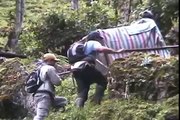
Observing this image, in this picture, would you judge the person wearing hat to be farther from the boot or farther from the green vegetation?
the boot

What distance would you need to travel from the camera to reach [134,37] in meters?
10.3

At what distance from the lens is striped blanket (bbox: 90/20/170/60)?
10094mm

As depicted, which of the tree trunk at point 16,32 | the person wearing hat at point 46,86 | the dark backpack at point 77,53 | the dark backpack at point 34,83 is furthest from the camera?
the tree trunk at point 16,32

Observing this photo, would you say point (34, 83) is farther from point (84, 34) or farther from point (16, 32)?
point (16, 32)

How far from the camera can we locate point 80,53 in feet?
30.6

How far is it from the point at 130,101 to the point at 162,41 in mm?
1883

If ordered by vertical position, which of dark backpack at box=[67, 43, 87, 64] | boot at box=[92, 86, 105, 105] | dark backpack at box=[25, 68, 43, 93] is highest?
dark backpack at box=[67, 43, 87, 64]

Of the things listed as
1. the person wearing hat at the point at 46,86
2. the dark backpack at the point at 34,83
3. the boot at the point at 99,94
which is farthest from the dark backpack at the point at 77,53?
the boot at the point at 99,94

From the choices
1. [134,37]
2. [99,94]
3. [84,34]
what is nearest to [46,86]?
[99,94]

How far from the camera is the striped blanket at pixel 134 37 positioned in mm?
10094

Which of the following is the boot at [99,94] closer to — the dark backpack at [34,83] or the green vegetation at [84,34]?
the green vegetation at [84,34]

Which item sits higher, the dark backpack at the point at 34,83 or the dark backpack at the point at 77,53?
the dark backpack at the point at 77,53

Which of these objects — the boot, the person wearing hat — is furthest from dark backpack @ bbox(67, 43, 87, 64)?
the boot

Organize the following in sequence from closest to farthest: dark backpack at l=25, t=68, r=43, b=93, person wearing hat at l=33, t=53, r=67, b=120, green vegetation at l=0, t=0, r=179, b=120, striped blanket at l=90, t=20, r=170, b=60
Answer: green vegetation at l=0, t=0, r=179, b=120 → person wearing hat at l=33, t=53, r=67, b=120 → dark backpack at l=25, t=68, r=43, b=93 → striped blanket at l=90, t=20, r=170, b=60
